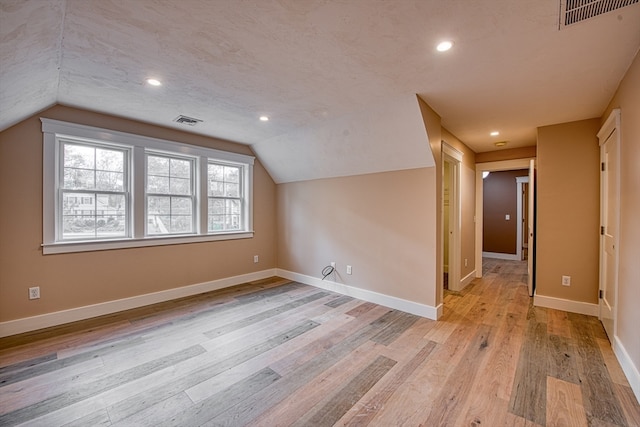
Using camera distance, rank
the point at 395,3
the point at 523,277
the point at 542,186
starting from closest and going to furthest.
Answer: the point at 395,3 < the point at 542,186 < the point at 523,277

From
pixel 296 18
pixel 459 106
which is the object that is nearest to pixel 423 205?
pixel 459 106

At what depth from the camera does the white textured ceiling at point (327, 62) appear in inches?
61.6

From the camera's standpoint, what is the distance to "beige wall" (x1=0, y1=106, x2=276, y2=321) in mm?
2723

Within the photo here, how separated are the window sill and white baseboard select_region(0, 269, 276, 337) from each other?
2.18 feet

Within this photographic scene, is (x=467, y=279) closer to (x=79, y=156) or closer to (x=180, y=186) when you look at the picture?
(x=180, y=186)

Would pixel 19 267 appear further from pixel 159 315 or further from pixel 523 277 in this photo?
pixel 523 277

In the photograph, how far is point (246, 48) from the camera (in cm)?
193

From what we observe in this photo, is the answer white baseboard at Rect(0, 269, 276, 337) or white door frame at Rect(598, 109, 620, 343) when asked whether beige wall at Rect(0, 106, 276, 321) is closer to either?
white baseboard at Rect(0, 269, 276, 337)

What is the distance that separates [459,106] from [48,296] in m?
4.96

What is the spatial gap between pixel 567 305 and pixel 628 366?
1.65m

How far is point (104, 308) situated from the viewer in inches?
128

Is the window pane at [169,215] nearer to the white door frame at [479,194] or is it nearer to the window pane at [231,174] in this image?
the window pane at [231,174]

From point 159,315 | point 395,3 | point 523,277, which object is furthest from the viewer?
point 523,277

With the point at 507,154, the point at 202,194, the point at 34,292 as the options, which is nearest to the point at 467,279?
the point at 507,154
